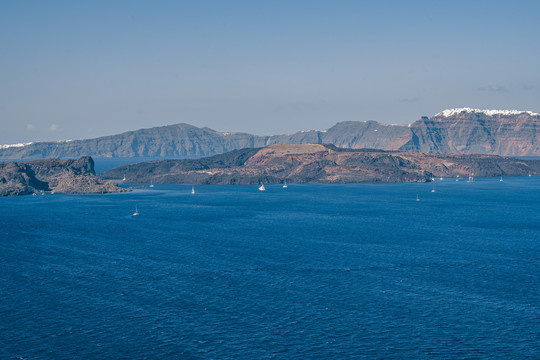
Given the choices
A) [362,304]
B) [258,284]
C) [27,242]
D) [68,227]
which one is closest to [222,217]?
[68,227]

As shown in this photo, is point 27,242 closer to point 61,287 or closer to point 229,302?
point 61,287

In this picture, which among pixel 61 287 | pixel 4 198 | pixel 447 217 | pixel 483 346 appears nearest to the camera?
pixel 483 346

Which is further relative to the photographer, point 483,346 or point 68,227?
point 68,227

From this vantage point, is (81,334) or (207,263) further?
(207,263)

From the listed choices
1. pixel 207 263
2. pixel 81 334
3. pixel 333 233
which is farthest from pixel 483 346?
pixel 333 233

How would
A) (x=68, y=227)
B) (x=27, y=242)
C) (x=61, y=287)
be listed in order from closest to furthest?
1. (x=61, y=287)
2. (x=27, y=242)
3. (x=68, y=227)

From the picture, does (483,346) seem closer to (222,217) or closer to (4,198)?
(222,217)
